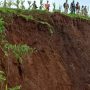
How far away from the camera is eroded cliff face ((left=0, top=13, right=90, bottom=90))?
1949cm

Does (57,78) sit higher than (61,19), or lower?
lower

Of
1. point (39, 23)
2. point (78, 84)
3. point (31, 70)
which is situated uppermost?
point (39, 23)

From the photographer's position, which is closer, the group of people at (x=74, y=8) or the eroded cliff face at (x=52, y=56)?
the eroded cliff face at (x=52, y=56)

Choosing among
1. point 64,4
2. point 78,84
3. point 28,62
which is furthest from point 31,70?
point 64,4

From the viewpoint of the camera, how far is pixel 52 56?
2314 centimetres

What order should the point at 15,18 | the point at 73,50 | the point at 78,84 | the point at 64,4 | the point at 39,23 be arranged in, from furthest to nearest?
the point at 64,4 → the point at 73,50 → the point at 78,84 → the point at 39,23 → the point at 15,18

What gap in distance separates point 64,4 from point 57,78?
7.13 metres

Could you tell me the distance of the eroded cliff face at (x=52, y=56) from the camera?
63.9ft

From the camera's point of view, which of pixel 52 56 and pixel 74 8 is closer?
pixel 52 56

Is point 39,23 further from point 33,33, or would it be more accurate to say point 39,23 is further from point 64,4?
point 64,4

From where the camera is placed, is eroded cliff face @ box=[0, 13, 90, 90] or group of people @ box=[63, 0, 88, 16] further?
group of people @ box=[63, 0, 88, 16]

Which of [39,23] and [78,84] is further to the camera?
[78,84]

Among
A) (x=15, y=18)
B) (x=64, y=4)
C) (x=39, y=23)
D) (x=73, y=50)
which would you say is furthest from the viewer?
(x=64, y=4)

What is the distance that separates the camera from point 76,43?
26.8 m
